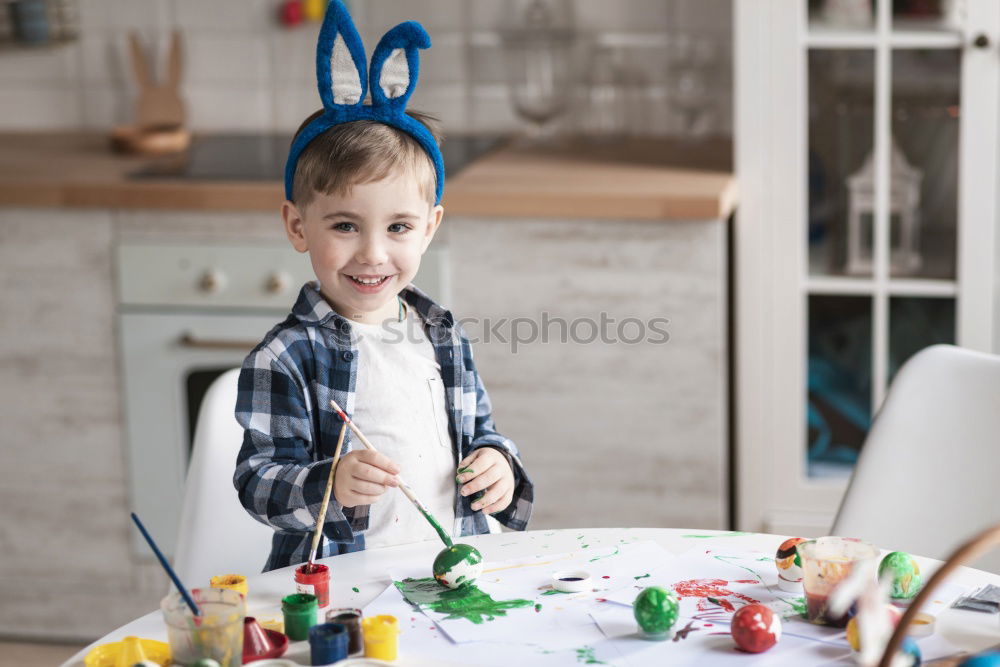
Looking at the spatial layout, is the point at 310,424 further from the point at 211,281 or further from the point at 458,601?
the point at 211,281

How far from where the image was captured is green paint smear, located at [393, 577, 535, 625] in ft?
3.84

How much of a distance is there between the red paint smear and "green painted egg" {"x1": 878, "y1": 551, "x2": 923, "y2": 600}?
125 mm

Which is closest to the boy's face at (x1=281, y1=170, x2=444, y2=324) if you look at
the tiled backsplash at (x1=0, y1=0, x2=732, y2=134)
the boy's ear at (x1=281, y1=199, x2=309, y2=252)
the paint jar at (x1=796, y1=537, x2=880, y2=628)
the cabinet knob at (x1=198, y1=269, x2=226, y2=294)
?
the boy's ear at (x1=281, y1=199, x2=309, y2=252)

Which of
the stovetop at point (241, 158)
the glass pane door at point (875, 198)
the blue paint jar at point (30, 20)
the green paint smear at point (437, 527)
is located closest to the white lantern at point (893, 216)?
the glass pane door at point (875, 198)

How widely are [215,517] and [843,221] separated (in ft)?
4.58

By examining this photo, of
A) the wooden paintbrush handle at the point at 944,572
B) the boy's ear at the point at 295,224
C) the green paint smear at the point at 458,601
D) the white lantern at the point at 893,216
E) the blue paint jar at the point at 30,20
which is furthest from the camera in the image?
the blue paint jar at the point at 30,20

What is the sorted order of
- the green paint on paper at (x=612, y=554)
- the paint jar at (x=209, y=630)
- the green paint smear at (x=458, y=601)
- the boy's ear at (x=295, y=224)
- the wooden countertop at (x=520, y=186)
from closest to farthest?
the paint jar at (x=209, y=630) → the green paint smear at (x=458, y=601) → the green paint on paper at (x=612, y=554) → the boy's ear at (x=295, y=224) → the wooden countertop at (x=520, y=186)

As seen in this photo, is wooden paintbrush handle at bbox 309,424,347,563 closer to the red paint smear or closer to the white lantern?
the red paint smear

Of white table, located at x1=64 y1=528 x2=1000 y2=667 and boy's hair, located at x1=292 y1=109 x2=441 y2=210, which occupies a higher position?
boy's hair, located at x1=292 y1=109 x2=441 y2=210

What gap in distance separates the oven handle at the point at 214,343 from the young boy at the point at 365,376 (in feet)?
3.31

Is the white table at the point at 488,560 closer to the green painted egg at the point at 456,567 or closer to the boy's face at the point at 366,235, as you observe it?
the green painted egg at the point at 456,567

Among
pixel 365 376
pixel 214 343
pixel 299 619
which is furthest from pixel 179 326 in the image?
pixel 299 619

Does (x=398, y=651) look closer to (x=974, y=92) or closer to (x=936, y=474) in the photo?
(x=936, y=474)

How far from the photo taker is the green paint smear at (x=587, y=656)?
108cm
